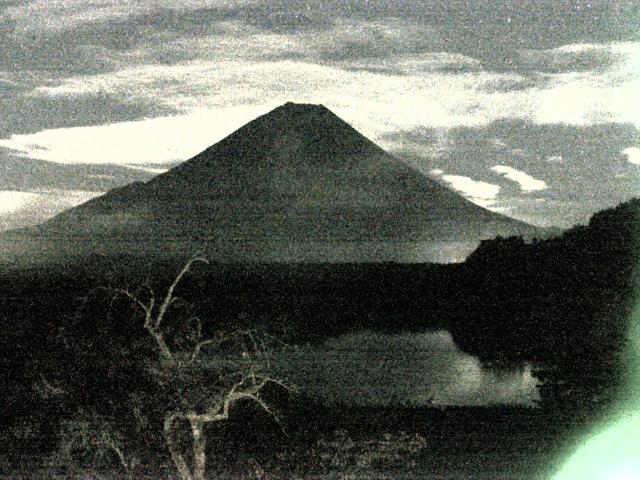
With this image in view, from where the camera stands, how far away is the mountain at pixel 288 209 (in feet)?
314

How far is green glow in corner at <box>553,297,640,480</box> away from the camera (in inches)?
327

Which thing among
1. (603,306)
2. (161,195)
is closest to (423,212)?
(161,195)

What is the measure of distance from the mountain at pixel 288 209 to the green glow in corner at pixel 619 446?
7671 centimetres

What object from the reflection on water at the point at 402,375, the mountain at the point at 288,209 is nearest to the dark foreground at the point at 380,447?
the reflection on water at the point at 402,375

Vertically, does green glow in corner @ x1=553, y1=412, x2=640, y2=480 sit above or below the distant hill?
below

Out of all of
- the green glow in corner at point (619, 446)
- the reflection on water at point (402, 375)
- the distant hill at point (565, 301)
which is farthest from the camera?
the reflection on water at point (402, 375)

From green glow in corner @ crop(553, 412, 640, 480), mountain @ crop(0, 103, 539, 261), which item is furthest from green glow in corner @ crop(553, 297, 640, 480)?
mountain @ crop(0, 103, 539, 261)

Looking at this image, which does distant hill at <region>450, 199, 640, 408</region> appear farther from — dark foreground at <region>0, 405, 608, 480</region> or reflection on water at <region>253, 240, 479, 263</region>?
reflection on water at <region>253, 240, 479, 263</region>

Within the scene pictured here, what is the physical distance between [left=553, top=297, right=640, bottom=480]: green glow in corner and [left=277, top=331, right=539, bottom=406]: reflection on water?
3.20 metres

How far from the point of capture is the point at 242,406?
40.3ft

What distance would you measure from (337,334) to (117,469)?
2422cm

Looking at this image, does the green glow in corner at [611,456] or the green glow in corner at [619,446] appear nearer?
the green glow in corner at [611,456]

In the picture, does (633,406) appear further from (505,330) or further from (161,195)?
(161,195)

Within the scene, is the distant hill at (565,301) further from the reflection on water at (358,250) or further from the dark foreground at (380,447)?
the reflection on water at (358,250)
